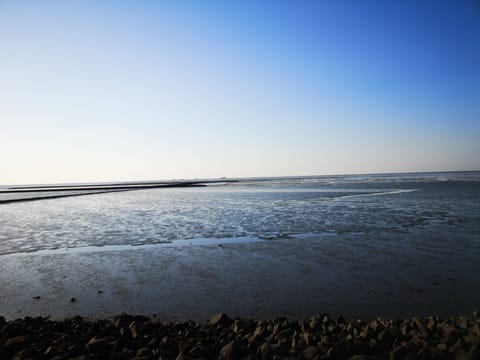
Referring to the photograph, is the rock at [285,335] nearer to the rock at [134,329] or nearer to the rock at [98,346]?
the rock at [134,329]

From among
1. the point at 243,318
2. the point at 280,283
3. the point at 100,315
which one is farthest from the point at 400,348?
the point at 100,315

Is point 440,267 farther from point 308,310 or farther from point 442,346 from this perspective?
point 442,346

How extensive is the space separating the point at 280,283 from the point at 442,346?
410 cm

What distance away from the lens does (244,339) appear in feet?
14.7

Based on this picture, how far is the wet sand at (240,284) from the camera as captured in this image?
20.3 ft

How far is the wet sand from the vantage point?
6.19 meters

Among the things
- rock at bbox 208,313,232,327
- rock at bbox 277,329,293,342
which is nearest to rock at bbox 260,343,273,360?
rock at bbox 277,329,293,342

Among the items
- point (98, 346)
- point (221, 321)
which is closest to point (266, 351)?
point (221, 321)

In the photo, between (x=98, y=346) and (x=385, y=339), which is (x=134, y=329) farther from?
(x=385, y=339)

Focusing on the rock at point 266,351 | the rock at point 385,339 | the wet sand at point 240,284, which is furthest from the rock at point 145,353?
the rock at point 385,339

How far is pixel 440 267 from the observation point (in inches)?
328

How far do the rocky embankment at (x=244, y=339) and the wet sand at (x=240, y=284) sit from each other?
89 centimetres

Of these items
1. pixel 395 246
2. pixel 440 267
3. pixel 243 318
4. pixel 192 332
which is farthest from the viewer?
pixel 395 246

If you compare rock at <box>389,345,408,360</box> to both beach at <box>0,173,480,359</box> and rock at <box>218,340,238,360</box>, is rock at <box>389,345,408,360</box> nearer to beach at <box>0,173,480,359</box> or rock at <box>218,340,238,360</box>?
beach at <box>0,173,480,359</box>
